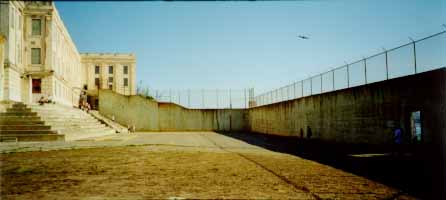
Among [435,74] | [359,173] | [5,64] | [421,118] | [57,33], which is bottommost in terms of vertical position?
[359,173]

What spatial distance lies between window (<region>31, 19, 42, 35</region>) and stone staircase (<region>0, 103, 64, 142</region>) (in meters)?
22.6

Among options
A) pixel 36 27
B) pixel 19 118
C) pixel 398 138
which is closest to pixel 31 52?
pixel 36 27

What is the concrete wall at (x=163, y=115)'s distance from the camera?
4506 centimetres

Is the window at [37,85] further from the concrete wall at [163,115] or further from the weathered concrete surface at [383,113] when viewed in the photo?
the weathered concrete surface at [383,113]

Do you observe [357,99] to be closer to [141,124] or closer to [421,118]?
[421,118]

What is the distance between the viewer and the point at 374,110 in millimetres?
17328

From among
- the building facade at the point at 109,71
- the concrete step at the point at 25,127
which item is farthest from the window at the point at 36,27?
the building facade at the point at 109,71

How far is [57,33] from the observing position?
1889 inches

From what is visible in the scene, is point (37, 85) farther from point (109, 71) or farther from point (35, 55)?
point (109, 71)

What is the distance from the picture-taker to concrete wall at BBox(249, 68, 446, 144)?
1323 cm

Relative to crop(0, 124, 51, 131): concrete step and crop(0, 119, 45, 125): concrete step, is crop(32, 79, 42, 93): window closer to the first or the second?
crop(0, 119, 45, 125): concrete step

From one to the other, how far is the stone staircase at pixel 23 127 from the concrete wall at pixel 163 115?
20.5 metres

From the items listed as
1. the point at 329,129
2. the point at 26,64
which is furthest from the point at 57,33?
the point at 329,129

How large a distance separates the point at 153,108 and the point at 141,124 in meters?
2.52
